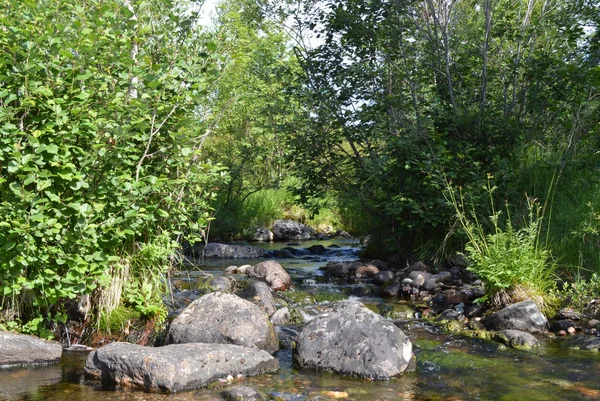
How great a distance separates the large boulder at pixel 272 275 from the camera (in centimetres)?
1077

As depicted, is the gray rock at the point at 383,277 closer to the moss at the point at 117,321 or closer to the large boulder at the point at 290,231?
the moss at the point at 117,321

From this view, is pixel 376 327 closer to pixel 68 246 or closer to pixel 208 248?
pixel 68 246

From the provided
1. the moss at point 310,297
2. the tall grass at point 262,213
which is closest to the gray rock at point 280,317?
the moss at point 310,297

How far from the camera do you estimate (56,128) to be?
233 inches

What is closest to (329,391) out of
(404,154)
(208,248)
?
(404,154)

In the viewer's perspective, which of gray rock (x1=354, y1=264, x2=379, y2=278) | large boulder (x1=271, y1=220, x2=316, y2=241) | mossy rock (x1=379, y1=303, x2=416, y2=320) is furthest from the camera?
large boulder (x1=271, y1=220, x2=316, y2=241)

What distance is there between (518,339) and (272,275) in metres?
4.82

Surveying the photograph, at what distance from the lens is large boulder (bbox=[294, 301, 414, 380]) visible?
6.00 metres

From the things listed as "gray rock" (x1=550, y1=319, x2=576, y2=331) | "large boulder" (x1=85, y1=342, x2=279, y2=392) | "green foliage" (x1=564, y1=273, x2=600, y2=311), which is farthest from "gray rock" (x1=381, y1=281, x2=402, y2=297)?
"large boulder" (x1=85, y1=342, x2=279, y2=392)

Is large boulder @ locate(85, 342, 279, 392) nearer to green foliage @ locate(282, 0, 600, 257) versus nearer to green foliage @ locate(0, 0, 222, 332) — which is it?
green foliage @ locate(0, 0, 222, 332)

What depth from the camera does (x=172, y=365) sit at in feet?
17.8

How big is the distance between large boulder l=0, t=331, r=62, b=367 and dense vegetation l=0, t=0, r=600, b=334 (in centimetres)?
25

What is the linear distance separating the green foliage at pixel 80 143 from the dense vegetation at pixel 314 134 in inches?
0.9

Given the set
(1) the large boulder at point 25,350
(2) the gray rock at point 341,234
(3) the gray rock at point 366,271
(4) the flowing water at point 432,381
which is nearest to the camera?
(4) the flowing water at point 432,381
